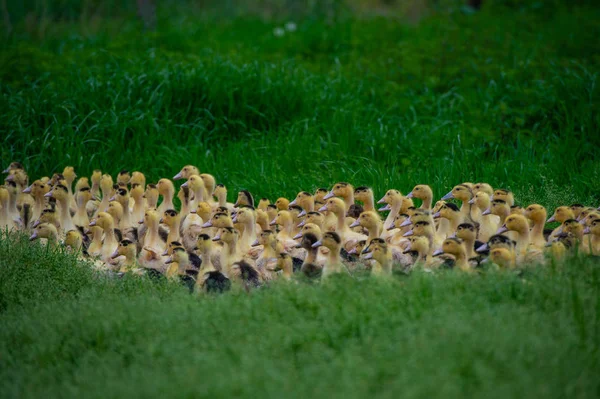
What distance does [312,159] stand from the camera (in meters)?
7.98

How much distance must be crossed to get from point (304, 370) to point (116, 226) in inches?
141

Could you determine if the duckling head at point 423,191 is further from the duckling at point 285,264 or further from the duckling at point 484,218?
the duckling at point 285,264

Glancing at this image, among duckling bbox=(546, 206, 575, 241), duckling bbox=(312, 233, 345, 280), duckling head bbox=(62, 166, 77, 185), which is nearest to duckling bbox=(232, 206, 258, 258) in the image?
duckling bbox=(312, 233, 345, 280)

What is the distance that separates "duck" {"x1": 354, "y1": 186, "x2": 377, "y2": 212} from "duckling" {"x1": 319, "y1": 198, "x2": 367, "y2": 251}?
0.36 m

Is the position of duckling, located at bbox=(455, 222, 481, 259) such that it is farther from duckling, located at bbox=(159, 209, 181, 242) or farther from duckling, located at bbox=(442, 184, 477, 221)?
duckling, located at bbox=(159, 209, 181, 242)

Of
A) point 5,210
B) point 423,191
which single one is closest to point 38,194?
point 5,210

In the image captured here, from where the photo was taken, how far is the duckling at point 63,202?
7004mm

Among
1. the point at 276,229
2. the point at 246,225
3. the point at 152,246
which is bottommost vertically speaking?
the point at 152,246

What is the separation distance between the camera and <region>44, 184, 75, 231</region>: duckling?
276 inches

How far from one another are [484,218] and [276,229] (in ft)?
5.30

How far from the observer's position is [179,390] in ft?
11.8

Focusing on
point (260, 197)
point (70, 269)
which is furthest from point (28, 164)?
point (70, 269)

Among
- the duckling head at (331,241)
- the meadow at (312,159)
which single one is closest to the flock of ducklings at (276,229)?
the duckling head at (331,241)

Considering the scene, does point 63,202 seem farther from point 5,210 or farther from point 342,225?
point 342,225
